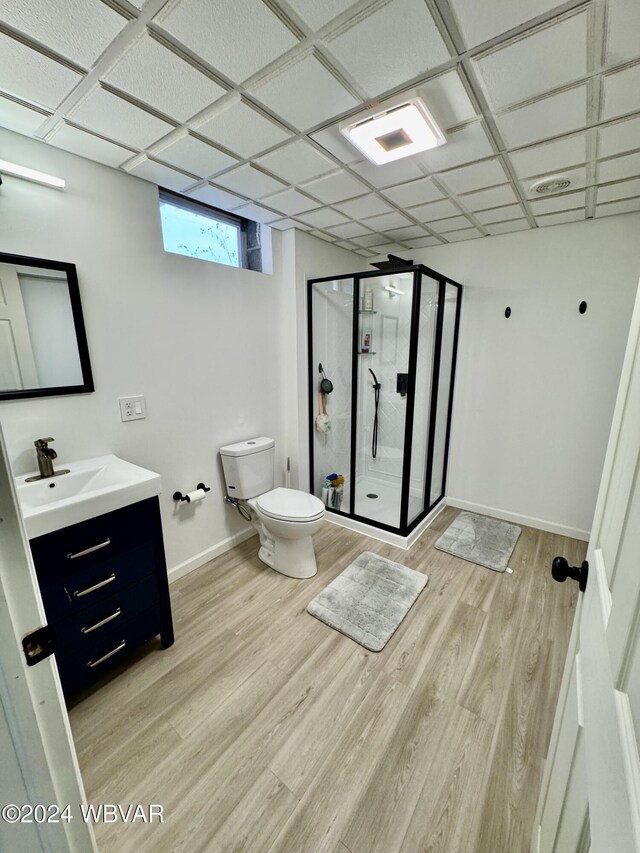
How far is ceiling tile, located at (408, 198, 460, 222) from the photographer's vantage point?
2.06 m

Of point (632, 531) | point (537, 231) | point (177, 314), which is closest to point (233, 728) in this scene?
point (632, 531)

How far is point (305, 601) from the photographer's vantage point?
6.63 feet

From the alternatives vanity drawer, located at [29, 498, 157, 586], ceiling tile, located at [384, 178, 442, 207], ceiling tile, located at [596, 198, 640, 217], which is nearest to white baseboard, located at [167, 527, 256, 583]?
vanity drawer, located at [29, 498, 157, 586]

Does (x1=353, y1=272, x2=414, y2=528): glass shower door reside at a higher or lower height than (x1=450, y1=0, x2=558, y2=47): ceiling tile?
lower

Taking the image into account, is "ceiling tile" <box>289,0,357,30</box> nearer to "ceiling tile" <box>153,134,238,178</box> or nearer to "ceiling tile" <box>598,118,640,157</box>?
"ceiling tile" <box>153,134,238,178</box>

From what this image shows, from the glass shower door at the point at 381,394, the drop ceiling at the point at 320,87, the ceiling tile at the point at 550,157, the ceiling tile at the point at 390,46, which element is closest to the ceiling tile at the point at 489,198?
the drop ceiling at the point at 320,87

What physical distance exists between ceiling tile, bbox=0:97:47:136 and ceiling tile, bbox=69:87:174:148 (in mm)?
137

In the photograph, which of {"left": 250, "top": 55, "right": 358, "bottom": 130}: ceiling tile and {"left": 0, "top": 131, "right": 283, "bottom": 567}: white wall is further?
{"left": 0, "top": 131, "right": 283, "bottom": 567}: white wall

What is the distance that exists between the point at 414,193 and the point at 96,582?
8.19 ft

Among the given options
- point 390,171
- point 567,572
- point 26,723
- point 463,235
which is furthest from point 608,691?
point 463,235

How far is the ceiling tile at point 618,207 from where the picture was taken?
2.02m

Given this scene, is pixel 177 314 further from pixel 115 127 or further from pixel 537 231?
pixel 537 231

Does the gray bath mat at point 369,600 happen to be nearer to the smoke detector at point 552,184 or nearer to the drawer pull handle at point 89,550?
the drawer pull handle at point 89,550

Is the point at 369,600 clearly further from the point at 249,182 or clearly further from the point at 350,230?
the point at 350,230
